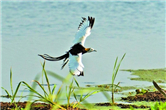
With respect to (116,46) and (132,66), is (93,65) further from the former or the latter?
(116,46)

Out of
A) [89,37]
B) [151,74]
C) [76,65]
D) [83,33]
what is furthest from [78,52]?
[89,37]

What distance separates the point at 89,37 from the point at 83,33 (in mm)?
5048

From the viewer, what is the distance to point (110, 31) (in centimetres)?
953

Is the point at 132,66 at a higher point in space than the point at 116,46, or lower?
lower

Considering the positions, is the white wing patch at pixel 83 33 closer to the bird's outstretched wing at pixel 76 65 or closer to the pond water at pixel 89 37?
the bird's outstretched wing at pixel 76 65

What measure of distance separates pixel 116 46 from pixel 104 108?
10.9 ft

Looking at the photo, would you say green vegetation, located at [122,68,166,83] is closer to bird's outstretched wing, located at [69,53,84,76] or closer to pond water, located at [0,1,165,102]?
pond water, located at [0,1,165,102]

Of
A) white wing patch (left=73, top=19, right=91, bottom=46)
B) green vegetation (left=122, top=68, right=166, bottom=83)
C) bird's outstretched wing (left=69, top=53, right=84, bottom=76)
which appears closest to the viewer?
bird's outstretched wing (left=69, top=53, right=84, bottom=76)

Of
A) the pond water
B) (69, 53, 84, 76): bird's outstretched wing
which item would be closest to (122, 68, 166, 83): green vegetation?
the pond water

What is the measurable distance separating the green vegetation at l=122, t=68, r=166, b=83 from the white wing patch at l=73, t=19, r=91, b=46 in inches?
103

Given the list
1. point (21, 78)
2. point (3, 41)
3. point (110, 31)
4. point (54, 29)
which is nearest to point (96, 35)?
point (110, 31)

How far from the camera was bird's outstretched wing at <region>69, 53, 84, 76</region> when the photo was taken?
3283 mm

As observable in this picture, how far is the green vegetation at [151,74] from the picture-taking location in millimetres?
6159

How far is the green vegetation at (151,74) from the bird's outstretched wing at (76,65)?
2.92m
